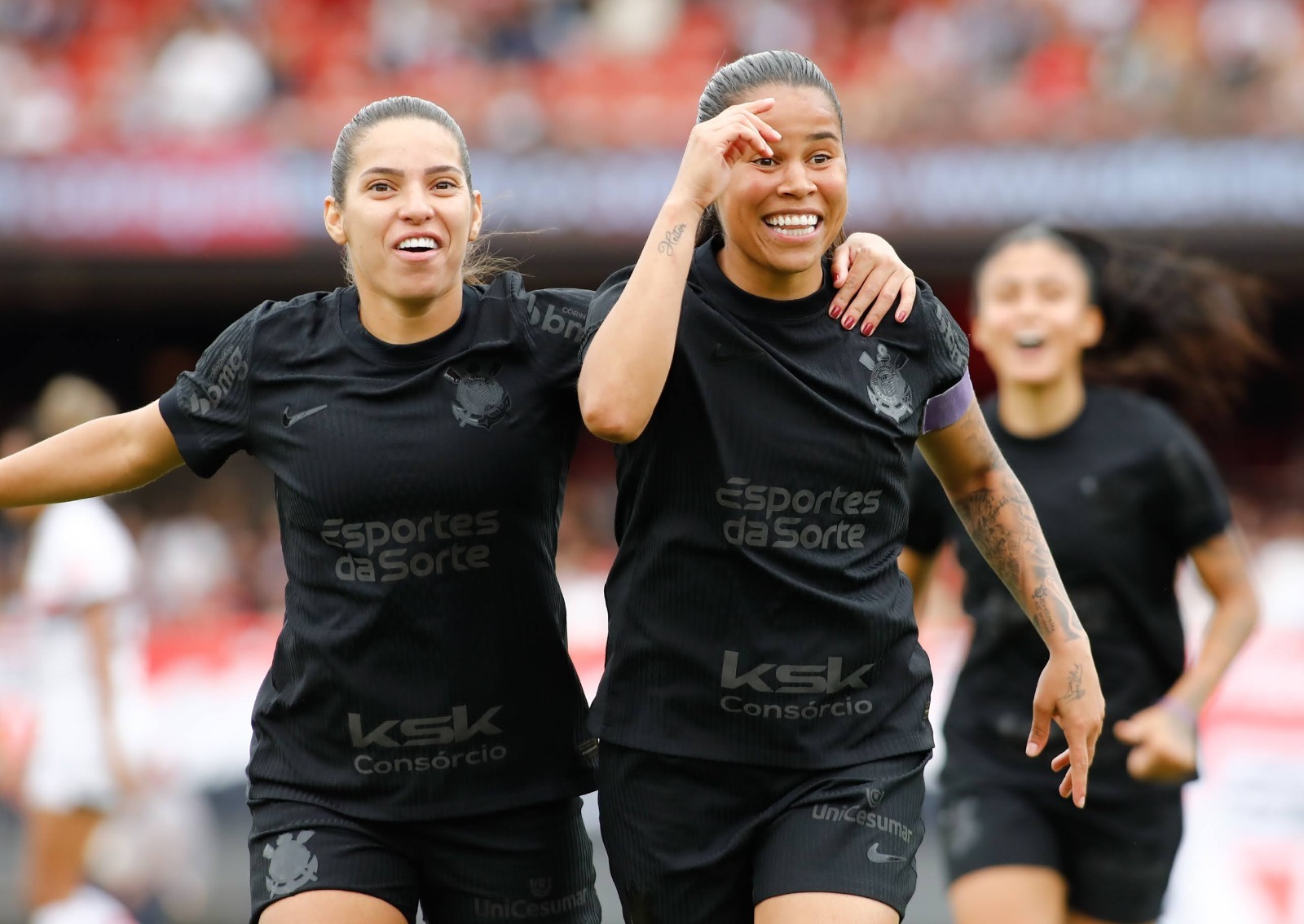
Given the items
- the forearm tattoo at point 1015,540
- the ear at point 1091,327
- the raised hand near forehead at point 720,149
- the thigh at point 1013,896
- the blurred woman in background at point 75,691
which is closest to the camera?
the raised hand near forehead at point 720,149

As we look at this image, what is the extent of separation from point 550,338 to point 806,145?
2.22ft

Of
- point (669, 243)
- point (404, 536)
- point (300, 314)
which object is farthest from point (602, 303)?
point (300, 314)

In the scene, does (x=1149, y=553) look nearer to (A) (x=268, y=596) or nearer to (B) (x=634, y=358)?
(B) (x=634, y=358)

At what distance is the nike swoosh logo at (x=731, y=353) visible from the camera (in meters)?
3.53

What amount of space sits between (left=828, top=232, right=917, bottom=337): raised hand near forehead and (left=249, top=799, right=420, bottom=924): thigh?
54.4 inches

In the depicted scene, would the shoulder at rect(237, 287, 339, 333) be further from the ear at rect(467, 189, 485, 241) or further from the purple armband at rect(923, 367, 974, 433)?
the purple armband at rect(923, 367, 974, 433)

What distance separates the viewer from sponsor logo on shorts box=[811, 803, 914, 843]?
3.46m

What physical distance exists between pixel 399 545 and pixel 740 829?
0.87 meters

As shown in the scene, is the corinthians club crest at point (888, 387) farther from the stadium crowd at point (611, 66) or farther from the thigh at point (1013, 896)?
the stadium crowd at point (611, 66)

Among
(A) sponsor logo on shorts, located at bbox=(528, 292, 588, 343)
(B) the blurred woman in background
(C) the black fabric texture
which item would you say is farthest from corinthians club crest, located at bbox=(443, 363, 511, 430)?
(B) the blurred woman in background

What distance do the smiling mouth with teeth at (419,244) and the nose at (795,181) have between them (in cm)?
71

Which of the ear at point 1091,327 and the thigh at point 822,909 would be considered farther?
the ear at point 1091,327

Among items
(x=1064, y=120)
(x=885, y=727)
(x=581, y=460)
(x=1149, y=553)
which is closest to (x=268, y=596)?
(x=581, y=460)

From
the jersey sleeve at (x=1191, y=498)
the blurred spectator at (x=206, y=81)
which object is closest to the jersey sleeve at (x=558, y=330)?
the jersey sleeve at (x=1191, y=498)
